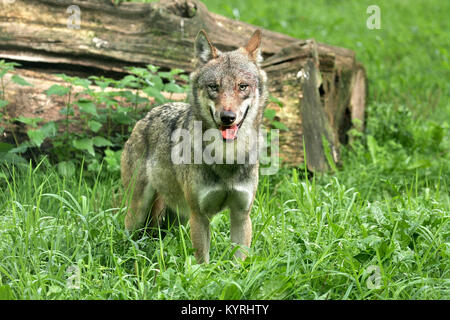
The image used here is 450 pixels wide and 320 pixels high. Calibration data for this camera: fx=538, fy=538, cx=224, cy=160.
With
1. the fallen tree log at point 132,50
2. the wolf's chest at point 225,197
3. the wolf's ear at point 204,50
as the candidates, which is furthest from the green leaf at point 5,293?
the fallen tree log at point 132,50

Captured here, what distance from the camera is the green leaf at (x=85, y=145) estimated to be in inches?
230

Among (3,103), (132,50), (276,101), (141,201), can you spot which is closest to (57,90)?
(3,103)

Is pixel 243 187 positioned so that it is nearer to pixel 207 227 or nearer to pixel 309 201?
pixel 207 227

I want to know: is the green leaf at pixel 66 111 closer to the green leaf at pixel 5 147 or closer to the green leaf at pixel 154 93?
the green leaf at pixel 5 147

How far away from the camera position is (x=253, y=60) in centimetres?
449

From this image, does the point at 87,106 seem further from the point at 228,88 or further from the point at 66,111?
the point at 228,88

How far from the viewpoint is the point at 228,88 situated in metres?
4.07

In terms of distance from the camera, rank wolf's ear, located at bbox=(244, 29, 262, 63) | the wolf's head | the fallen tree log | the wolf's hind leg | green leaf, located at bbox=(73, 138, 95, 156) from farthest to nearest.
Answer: the fallen tree log → green leaf, located at bbox=(73, 138, 95, 156) → the wolf's hind leg → wolf's ear, located at bbox=(244, 29, 262, 63) → the wolf's head

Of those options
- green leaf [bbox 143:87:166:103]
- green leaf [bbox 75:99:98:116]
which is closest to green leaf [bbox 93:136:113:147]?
green leaf [bbox 75:99:98:116]

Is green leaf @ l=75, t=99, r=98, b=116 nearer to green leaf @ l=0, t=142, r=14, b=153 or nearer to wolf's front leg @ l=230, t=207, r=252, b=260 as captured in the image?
green leaf @ l=0, t=142, r=14, b=153

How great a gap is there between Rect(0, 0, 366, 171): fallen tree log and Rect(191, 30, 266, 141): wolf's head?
7.11 ft

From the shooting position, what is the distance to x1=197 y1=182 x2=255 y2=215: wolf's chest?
4262mm

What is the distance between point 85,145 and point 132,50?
160cm
